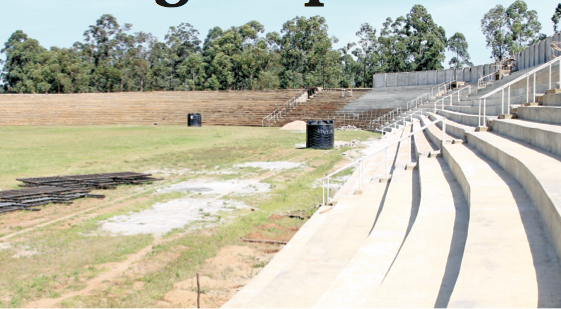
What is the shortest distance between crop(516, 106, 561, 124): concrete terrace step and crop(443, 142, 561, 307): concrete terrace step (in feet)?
11.2

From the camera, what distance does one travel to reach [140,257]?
24.1 ft

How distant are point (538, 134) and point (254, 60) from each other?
67632 millimetres

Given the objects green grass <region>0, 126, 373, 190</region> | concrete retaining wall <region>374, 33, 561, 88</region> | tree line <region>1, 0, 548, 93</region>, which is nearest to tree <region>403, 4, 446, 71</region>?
tree line <region>1, 0, 548, 93</region>

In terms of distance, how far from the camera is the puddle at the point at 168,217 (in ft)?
29.5

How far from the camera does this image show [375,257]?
5.33m

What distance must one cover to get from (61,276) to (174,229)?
98.9 inches

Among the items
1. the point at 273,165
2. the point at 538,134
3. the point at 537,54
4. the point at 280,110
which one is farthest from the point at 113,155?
the point at 280,110

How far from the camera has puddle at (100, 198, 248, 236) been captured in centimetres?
898

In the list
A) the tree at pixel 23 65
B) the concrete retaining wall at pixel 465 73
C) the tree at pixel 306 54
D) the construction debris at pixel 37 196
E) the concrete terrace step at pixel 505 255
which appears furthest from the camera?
the tree at pixel 23 65

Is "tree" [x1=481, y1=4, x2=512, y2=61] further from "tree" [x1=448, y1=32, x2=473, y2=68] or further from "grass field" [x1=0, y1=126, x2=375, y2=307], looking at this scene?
"grass field" [x1=0, y1=126, x2=375, y2=307]

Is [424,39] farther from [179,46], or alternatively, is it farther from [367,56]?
[179,46]

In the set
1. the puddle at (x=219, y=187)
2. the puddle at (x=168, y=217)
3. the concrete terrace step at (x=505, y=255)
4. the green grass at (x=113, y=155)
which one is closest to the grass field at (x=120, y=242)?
the green grass at (x=113, y=155)

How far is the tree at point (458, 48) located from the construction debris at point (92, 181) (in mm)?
72704

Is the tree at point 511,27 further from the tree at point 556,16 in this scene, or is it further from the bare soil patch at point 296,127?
the bare soil patch at point 296,127
